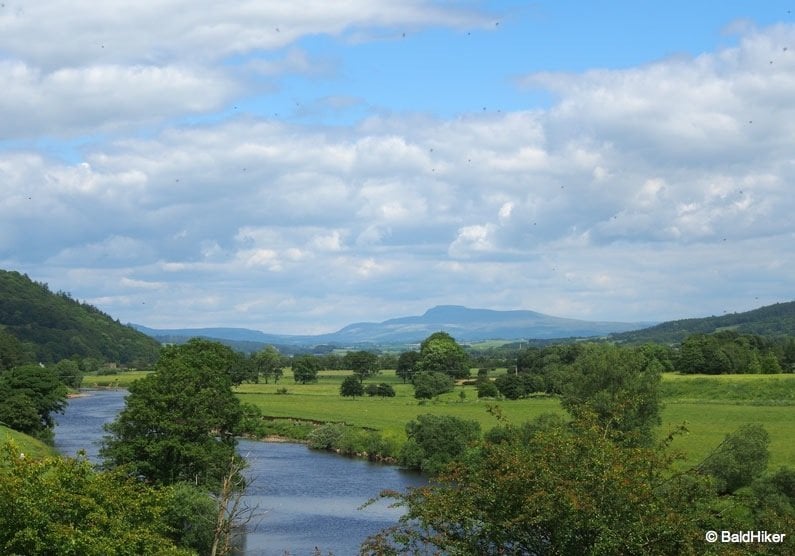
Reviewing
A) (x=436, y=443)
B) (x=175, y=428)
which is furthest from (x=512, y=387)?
(x=175, y=428)

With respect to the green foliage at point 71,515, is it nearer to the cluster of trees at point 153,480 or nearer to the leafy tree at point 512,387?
the cluster of trees at point 153,480

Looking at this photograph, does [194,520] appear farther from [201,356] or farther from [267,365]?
[267,365]

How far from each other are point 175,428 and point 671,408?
219 feet

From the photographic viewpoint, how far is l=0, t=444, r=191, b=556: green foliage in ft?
78.9

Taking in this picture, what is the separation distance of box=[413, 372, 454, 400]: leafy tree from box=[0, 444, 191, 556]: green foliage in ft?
345

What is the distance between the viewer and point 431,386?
133500 mm

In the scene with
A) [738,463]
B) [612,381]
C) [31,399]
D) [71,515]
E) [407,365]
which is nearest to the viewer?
[71,515]

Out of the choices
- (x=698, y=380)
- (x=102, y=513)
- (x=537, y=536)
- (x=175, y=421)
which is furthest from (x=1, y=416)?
(x=698, y=380)

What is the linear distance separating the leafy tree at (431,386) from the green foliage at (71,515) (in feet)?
345

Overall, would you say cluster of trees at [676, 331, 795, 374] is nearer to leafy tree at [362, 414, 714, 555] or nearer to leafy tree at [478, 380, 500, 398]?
leafy tree at [478, 380, 500, 398]

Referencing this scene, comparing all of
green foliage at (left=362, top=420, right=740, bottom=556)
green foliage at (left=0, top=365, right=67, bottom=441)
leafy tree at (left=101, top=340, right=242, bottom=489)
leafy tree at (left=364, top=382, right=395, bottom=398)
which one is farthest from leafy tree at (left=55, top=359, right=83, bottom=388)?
green foliage at (left=362, top=420, right=740, bottom=556)

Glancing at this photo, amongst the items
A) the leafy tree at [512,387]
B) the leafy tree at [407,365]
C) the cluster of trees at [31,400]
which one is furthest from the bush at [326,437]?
the leafy tree at [407,365]

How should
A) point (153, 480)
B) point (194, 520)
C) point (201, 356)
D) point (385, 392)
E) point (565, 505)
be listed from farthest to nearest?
point (385, 392), point (201, 356), point (153, 480), point (194, 520), point (565, 505)

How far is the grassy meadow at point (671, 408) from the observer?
263ft
